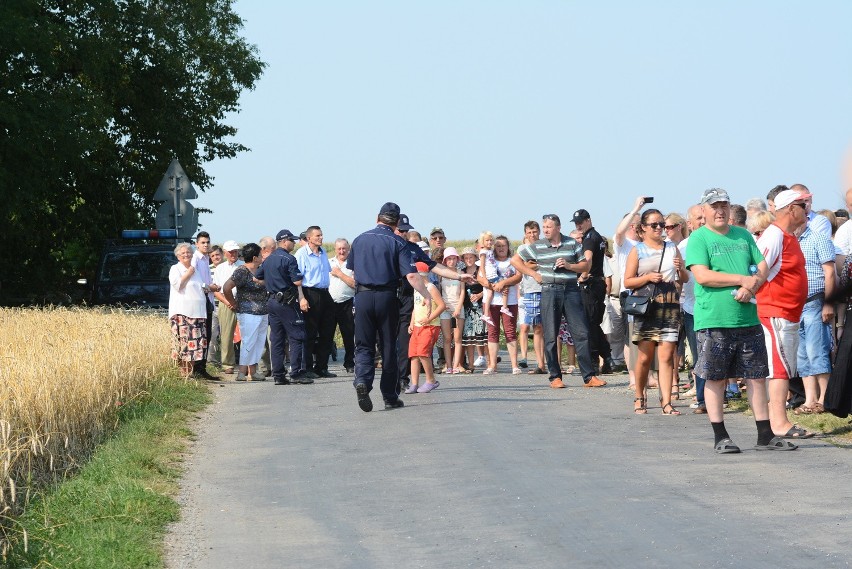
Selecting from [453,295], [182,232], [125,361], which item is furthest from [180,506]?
[182,232]

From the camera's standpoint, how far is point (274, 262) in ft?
61.8

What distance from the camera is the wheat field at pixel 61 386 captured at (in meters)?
9.83

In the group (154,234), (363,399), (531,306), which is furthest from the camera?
(154,234)

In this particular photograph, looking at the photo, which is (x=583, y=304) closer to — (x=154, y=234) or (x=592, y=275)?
(x=592, y=275)

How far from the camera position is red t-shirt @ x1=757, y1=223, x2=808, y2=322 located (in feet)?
36.9

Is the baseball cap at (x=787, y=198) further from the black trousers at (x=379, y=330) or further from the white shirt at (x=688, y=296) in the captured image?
the black trousers at (x=379, y=330)

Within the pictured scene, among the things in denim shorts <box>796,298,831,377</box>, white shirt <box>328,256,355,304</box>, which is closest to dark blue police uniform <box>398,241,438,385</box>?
white shirt <box>328,256,355,304</box>

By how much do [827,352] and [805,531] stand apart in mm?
5410

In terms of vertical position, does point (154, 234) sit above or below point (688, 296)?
above

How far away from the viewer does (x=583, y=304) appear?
18000 millimetres

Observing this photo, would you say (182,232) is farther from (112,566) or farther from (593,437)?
(112,566)

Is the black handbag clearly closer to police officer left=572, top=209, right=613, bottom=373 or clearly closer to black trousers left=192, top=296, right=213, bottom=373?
police officer left=572, top=209, right=613, bottom=373

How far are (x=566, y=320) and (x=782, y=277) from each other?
611 cm

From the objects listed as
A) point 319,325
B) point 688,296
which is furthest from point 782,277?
point 319,325
